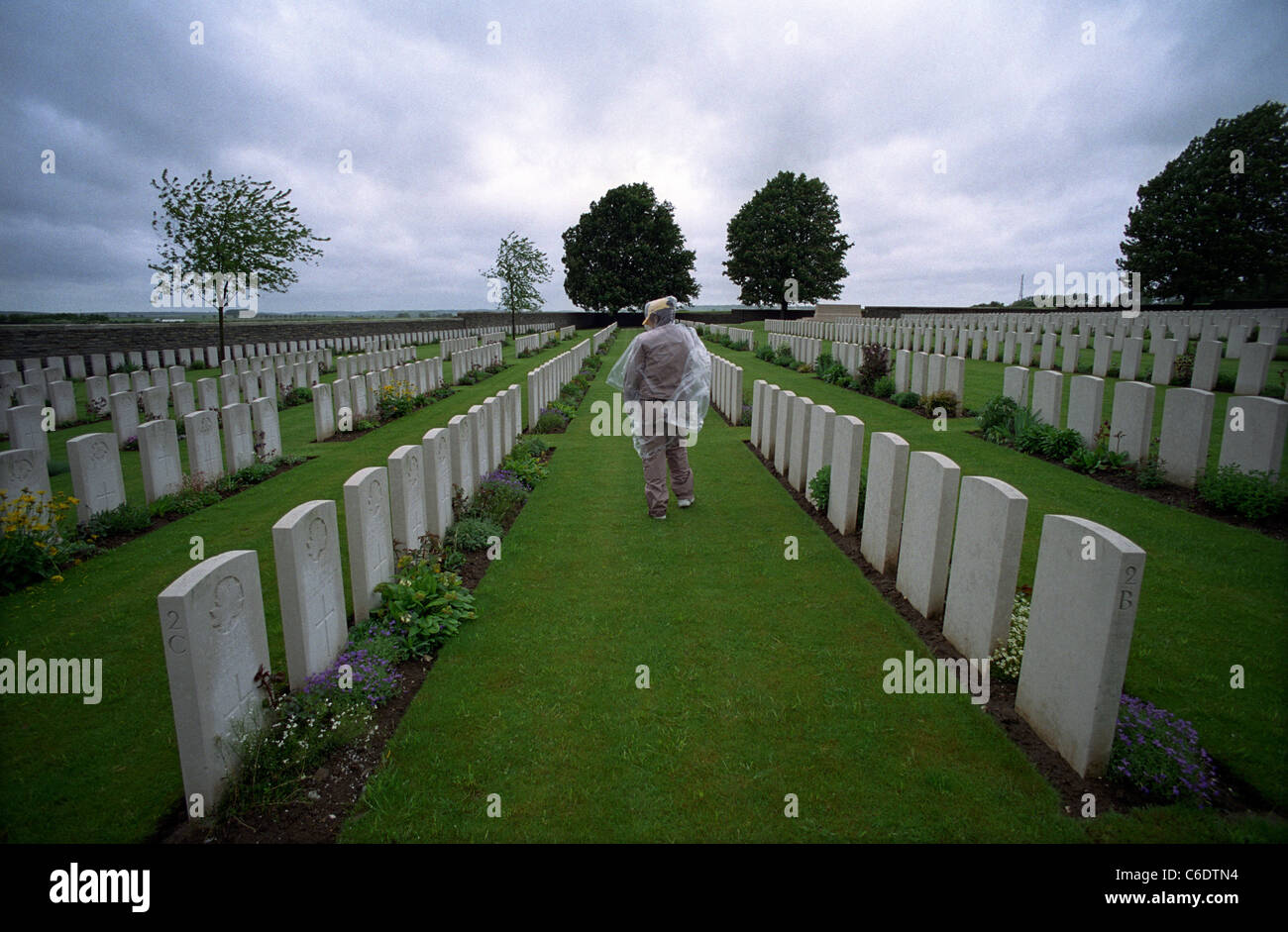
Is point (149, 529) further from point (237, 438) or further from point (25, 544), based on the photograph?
point (237, 438)

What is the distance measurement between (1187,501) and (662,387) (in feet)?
17.9

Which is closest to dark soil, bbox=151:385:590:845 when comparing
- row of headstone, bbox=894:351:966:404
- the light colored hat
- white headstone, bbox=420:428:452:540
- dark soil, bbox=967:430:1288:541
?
white headstone, bbox=420:428:452:540

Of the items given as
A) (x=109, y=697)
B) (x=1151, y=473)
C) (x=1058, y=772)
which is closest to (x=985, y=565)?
(x=1058, y=772)

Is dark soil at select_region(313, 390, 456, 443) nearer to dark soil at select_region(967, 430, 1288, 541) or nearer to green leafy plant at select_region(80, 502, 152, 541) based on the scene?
green leafy plant at select_region(80, 502, 152, 541)

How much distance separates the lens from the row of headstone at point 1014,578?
9.14ft

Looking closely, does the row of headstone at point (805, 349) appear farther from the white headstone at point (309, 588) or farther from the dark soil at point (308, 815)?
the dark soil at point (308, 815)

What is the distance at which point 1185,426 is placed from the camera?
22.6ft

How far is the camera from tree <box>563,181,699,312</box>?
61.2m

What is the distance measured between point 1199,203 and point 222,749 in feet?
179

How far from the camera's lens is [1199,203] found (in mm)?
39906

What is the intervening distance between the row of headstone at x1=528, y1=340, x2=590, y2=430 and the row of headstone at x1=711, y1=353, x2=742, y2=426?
394 centimetres

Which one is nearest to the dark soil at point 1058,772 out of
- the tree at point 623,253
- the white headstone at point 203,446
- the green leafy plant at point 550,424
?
the white headstone at point 203,446
